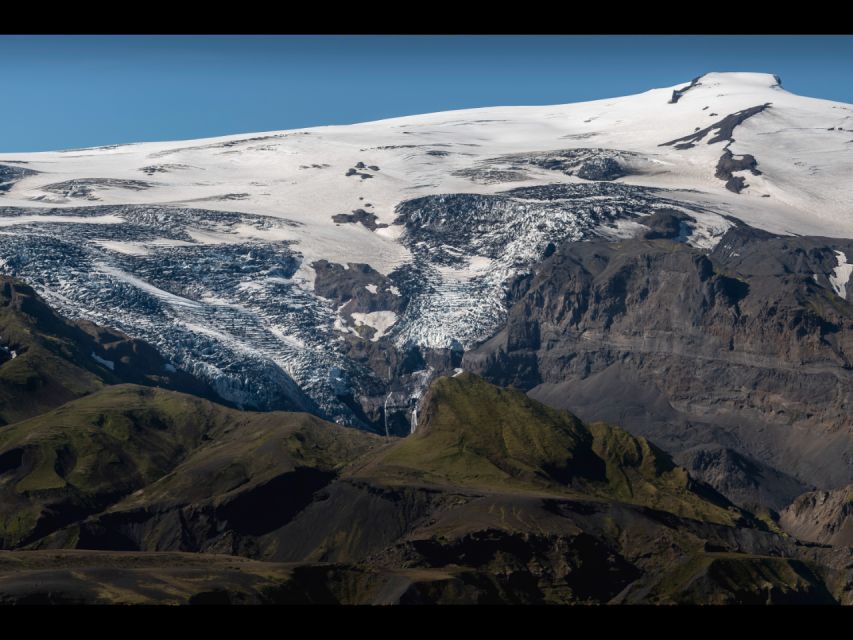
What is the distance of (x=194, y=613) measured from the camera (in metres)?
11.2

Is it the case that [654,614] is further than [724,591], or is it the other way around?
[724,591]

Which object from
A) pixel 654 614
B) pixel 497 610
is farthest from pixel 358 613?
pixel 654 614

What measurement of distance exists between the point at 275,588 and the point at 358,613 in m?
162
